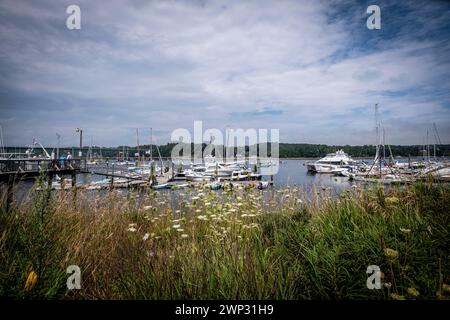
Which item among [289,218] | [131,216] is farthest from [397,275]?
[131,216]

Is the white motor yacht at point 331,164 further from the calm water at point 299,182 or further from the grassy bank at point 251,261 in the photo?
the grassy bank at point 251,261

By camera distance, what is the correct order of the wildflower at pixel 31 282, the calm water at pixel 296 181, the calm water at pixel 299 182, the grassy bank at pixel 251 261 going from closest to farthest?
the wildflower at pixel 31 282 → the grassy bank at pixel 251 261 → the calm water at pixel 299 182 → the calm water at pixel 296 181

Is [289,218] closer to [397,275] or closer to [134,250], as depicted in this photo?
[397,275]

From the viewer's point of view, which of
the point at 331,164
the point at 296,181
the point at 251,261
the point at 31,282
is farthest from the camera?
the point at 331,164

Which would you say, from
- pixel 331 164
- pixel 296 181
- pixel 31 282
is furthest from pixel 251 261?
pixel 331 164

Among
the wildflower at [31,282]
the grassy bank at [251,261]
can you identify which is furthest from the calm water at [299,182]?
the wildflower at [31,282]

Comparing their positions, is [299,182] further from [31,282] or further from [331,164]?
[331,164]

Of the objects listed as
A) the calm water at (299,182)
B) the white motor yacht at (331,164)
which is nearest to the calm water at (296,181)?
the calm water at (299,182)

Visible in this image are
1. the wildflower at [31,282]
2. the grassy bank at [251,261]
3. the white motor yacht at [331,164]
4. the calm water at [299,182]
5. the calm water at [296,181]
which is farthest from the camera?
the white motor yacht at [331,164]

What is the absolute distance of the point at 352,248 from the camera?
10.4ft

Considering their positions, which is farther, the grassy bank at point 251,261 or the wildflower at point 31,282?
the grassy bank at point 251,261

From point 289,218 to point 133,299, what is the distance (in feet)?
11.5

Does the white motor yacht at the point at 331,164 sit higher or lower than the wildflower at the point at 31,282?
lower

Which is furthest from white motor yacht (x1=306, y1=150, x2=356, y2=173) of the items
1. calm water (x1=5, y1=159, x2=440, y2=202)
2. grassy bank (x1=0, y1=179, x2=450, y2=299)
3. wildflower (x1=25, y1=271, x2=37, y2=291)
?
wildflower (x1=25, y1=271, x2=37, y2=291)
